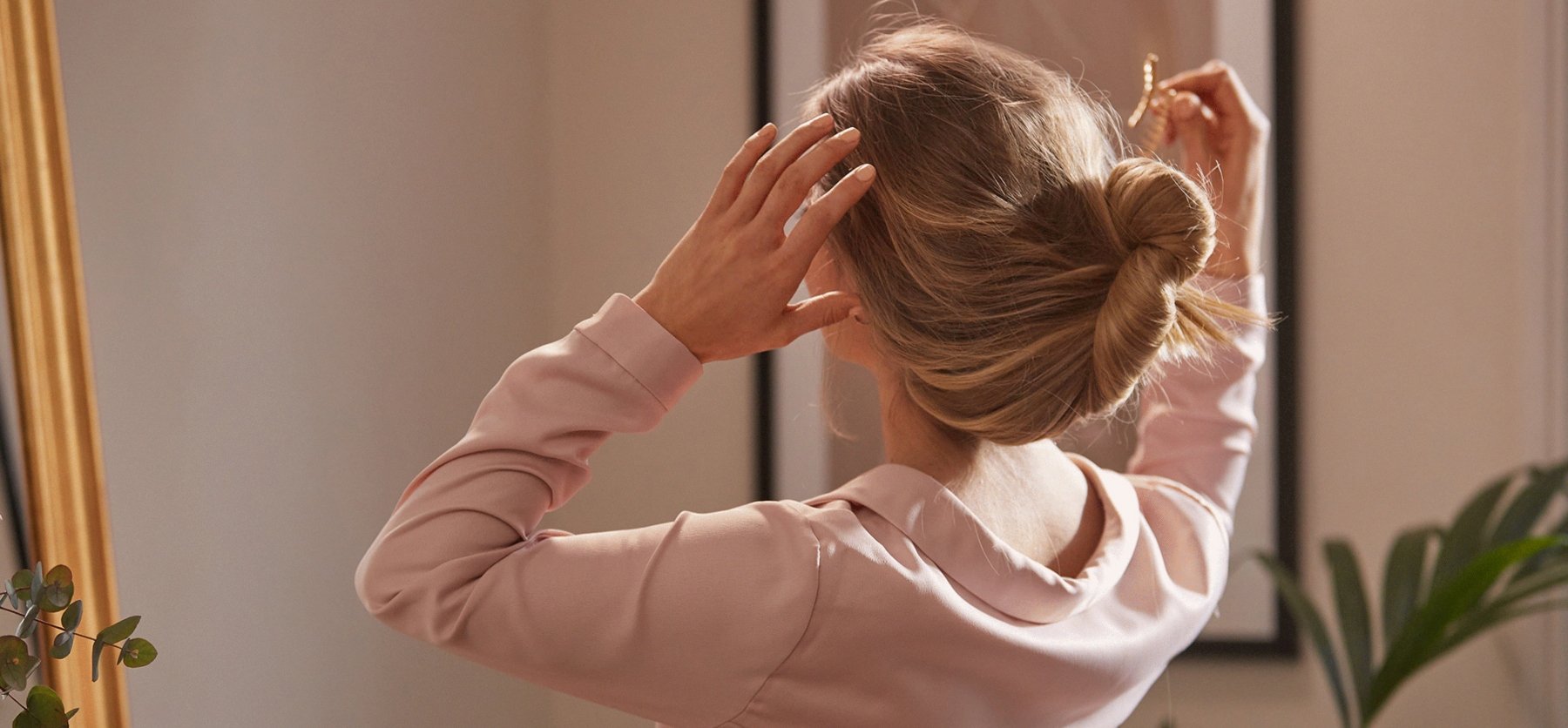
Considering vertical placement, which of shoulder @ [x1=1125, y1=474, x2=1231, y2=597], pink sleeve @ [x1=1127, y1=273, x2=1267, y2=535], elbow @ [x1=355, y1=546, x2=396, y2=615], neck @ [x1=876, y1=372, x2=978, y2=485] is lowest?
shoulder @ [x1=1125, y1=474, x2=1231, y2=597]

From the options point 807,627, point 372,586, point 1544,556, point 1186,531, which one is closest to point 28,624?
point 372,586

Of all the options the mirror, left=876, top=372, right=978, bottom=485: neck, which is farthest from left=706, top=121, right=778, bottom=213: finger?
the mirror

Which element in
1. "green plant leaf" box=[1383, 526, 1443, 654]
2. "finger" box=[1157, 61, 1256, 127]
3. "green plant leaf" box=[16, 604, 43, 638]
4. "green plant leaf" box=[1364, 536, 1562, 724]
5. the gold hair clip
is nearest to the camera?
"green plant leaf" box=[16, 604, 43, 638]

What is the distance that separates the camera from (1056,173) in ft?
2.22

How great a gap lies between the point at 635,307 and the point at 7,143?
16.6 inches

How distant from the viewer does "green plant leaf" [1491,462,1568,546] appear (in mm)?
1411

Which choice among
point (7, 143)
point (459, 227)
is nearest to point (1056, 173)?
point (7, 143)

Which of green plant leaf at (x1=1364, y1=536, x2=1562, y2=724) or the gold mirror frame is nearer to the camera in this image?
the gold mirror frame

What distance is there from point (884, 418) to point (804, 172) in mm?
204

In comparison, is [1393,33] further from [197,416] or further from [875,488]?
[197,416]

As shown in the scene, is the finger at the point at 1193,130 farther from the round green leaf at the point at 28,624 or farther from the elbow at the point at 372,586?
the round green leaf at the point at 28,624

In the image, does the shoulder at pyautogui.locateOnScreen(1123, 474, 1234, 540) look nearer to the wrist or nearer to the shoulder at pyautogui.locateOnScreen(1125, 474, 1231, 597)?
the shoulder at pyautogui.locateOnScreen(1125, 474, 1231, 597)

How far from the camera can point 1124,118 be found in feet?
5.04

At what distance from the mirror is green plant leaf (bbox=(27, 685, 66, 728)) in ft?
3.46
